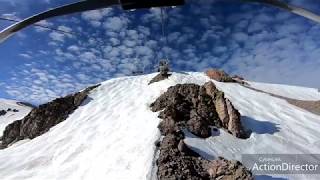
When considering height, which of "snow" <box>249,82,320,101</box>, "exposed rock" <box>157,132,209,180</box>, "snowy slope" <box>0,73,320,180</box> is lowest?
"snow" <box>249,82,320,101</box>

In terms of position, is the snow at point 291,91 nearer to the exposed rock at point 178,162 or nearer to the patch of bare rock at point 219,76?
the patch of bare rock at point 219,76

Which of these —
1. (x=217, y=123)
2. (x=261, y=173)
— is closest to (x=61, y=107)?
(x=217, y=123)

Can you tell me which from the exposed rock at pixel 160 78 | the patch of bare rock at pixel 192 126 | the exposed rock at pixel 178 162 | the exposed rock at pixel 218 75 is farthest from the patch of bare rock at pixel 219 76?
the exposed rock at pixel 178 162

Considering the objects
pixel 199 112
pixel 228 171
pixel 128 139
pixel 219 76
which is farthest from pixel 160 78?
pixel 228 171

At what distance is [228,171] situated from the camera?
20.2 meters

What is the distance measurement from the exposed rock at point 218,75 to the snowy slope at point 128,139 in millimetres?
1951

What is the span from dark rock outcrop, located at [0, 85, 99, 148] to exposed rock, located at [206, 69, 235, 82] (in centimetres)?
1352

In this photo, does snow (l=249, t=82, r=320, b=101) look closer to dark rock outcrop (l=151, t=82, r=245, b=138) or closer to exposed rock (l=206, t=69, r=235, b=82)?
exposed rock (l=206, t=69, r=235, b=82)

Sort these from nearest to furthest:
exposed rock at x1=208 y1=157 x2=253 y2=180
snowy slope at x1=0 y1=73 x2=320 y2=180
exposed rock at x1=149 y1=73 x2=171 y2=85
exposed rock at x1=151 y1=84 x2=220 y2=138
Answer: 1. exposed rock at x1=208 y1=157 x2=253 y2=180
2. snowy slope at x1=0 y1=73 x2=320 y2=180
3. exposed rock at x1=151 y1=84 x2=220 y2=138
4. exposed rock at x1=149 y1=73 x2=171 y2=85

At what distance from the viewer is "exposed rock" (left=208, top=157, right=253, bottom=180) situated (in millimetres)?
19550

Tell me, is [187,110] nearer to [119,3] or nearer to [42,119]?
[42,119]

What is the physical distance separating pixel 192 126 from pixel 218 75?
19.2m

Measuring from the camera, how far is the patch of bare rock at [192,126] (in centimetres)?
2095

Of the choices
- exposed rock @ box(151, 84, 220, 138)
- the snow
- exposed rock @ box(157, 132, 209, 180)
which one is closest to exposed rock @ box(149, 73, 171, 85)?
exposed rock @ box(151, 84, 220, 138)
